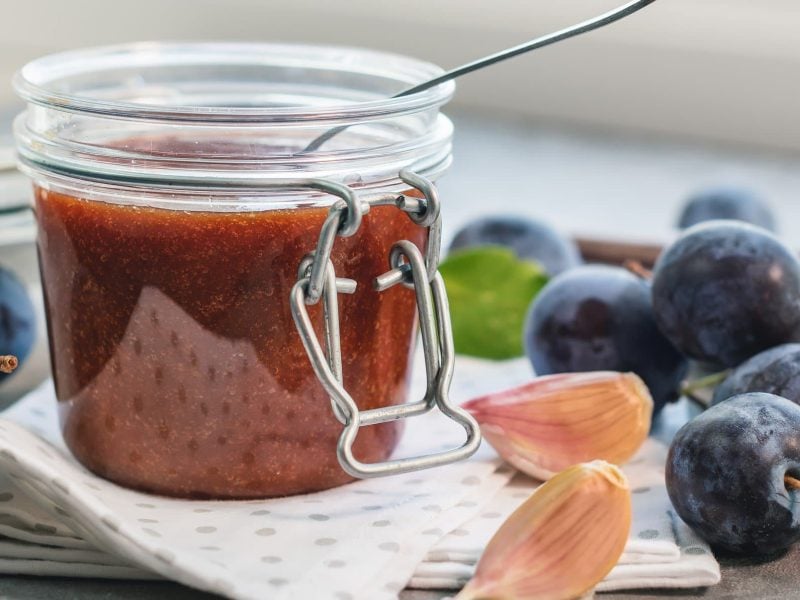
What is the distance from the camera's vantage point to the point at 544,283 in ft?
3.08

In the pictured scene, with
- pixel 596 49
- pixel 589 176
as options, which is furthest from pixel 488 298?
pixel 596 49

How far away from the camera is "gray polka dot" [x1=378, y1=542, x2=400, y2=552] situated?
1.95 feet

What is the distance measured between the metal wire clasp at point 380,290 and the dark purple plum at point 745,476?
12 centimetres

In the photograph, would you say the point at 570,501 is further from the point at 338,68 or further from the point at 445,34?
the point at 445,34

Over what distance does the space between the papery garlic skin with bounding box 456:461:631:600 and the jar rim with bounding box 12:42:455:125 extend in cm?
23

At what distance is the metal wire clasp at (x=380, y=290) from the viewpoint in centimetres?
57

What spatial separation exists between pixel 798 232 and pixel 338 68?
0.71 metres

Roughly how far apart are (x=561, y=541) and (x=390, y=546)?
0.09 meters

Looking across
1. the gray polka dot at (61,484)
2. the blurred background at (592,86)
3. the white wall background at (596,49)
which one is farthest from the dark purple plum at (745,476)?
the white wall background at (596,49)

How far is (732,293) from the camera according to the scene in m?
0.73

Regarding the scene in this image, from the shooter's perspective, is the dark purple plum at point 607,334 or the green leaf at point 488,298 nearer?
the dark purple plum at point 607,334

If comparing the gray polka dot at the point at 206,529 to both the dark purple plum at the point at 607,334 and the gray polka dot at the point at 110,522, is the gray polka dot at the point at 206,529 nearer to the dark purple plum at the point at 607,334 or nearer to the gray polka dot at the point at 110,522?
the gray polka dot at the point at 110,522

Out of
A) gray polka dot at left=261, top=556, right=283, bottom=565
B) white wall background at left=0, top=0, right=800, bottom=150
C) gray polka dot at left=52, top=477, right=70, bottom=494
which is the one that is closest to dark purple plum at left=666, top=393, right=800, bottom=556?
gray polka dot at left=261, top=556, right=283, bottom=565

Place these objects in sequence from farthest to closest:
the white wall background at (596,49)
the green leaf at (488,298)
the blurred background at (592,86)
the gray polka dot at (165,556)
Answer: the white wall background at (596,49) < the blurred background at (592,86) < the green leaf at (488,298) < the gray polka dot at (165,556)
